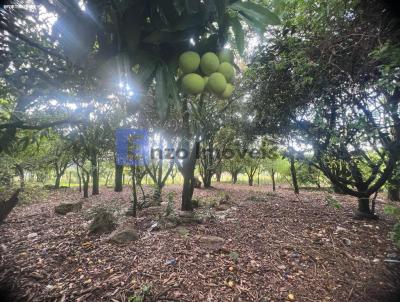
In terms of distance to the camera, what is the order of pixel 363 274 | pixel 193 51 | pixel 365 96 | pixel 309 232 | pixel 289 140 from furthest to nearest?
pixel 289 140 < pixel 309 232 < pixel 365 96 < pixel 363 274 < pixel 193 51

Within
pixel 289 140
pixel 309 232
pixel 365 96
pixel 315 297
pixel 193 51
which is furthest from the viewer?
pixel 289 140

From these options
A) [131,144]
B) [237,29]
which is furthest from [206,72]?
[131,144]

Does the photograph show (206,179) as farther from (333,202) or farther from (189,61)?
(189,61)

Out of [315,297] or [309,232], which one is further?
[309,232]

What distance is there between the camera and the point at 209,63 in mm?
844

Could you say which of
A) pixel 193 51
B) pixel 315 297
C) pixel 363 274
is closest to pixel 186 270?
pixel 315 297

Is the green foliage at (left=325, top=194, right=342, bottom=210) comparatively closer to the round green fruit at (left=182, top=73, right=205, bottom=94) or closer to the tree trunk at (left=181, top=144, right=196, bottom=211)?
the tree trunk at (left=181, top=144, right=196, bottom=211)

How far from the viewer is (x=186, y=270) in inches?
124

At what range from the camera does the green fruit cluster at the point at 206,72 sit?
2.71ft

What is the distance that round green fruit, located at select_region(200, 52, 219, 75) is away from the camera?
84 cm

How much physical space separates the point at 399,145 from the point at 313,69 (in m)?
1.67

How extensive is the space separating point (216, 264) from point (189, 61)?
3.00 metres

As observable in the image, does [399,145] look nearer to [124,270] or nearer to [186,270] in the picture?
[186,270]

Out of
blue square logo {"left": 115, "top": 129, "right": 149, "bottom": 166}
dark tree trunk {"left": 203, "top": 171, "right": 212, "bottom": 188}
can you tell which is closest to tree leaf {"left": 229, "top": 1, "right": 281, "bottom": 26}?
blue square logo {"left": 115, "top": 129, "right": 149, "bottom": 166}
